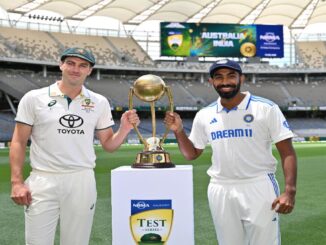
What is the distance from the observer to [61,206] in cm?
377

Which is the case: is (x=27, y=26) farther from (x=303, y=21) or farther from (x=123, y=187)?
(x=123, y=187)

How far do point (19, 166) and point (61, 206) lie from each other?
512 mm

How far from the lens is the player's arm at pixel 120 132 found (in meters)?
4.12

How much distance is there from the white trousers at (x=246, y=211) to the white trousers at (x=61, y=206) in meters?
1.15

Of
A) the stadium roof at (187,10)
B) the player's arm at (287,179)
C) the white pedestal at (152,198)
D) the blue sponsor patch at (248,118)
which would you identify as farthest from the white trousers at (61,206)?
the stadium roof at (187,10)

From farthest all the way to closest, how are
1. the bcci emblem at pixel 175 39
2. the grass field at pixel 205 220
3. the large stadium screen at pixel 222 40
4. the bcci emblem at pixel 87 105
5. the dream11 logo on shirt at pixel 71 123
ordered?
the large stadium screen at pixel 222 40
the bcci emblem at pixel 175 39
the grass field at pixel 205 220
the bcci emblem at pixel 87 105
the dream11 logo on shirt at pixel 71 123

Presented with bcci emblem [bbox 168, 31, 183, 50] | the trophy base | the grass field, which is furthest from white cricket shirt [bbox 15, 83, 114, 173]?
bcci emblem [bbox 168, 31, 183, 50]

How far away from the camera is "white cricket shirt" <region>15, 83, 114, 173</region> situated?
3760 millimetres

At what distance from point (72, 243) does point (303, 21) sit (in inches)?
2105

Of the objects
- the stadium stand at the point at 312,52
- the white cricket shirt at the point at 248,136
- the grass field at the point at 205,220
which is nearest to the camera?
the white cricket shirt at the point at 248,136

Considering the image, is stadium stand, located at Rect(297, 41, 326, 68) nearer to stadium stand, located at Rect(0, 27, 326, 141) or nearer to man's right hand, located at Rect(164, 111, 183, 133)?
stadium stand, located at Rect(0, 27, 326, 141)

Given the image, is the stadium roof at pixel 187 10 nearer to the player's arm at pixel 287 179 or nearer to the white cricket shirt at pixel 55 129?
the white cricket shirt at pixel 55 129

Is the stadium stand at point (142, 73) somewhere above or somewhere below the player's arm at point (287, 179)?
above

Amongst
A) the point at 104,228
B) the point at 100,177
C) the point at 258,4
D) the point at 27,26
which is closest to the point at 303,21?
the point at 258,4
